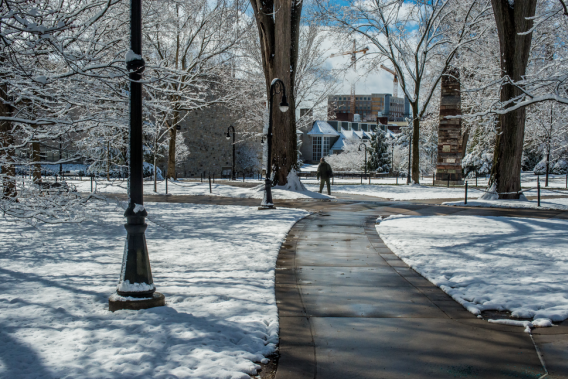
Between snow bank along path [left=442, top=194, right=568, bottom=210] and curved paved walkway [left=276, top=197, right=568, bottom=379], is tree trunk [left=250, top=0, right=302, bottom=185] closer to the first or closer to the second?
snow bank along path [left=442, top=194, right=568, bottom=210]

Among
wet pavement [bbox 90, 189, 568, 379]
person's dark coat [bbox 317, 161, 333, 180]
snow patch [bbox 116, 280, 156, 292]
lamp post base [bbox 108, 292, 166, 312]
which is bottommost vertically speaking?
wet pavement [bbox 90, 189, 568, 379]

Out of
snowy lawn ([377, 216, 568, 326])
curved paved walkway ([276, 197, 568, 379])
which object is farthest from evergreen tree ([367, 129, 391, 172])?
curved paved walkway ([276, 197, 568, 379])

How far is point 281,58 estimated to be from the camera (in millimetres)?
18188

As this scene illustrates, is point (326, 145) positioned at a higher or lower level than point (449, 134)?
higher

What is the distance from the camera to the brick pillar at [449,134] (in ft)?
96.3

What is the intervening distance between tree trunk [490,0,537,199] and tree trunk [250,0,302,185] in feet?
25.1

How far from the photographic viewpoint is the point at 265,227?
10312mm

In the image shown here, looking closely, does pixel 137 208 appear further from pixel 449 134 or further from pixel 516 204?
pixel 449 134

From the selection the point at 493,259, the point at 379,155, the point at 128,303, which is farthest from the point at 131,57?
the point at 379,155

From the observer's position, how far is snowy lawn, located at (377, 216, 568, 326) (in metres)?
5.00

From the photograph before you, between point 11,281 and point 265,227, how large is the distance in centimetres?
558

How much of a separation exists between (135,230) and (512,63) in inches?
593

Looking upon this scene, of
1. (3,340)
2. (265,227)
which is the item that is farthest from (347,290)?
(265,227)

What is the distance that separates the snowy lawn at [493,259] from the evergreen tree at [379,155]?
3833cm
